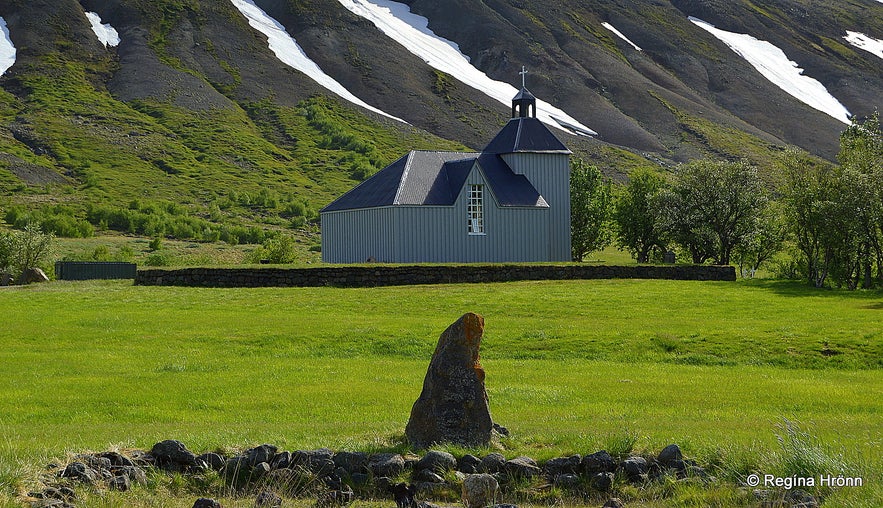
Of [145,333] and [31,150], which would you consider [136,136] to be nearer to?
[31,150]

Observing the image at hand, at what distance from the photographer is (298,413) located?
15.5 metres

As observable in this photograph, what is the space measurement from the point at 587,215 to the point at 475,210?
714 inches

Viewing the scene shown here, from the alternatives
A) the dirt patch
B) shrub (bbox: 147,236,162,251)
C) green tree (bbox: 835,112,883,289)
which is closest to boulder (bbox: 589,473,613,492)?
green tree (bbox: 835,112,883,289)

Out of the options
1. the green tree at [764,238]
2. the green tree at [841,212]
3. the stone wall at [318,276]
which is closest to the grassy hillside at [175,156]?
the stone wall at [318,276]

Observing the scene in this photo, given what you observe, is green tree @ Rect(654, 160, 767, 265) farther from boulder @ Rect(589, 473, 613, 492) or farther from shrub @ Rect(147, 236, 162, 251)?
boulder @ Rect(589, 473, 613, 492)

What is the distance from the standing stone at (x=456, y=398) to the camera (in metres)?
12.1

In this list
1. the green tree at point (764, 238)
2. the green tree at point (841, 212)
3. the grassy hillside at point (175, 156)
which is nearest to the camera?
the green tree at point (841, 212)

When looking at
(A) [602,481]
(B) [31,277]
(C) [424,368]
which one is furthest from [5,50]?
(A) [602,481]

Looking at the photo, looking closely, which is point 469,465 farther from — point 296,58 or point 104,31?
point 296,58

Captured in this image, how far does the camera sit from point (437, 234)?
52.7m

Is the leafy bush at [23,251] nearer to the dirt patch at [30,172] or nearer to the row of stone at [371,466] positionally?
the row of stone at [371,466]

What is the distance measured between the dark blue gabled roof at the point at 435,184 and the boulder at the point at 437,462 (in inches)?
1603

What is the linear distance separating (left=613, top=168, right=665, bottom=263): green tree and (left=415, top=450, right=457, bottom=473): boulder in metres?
55.5

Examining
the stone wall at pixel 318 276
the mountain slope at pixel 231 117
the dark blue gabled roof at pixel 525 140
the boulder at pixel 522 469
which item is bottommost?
the boulder at pixel 522 469
